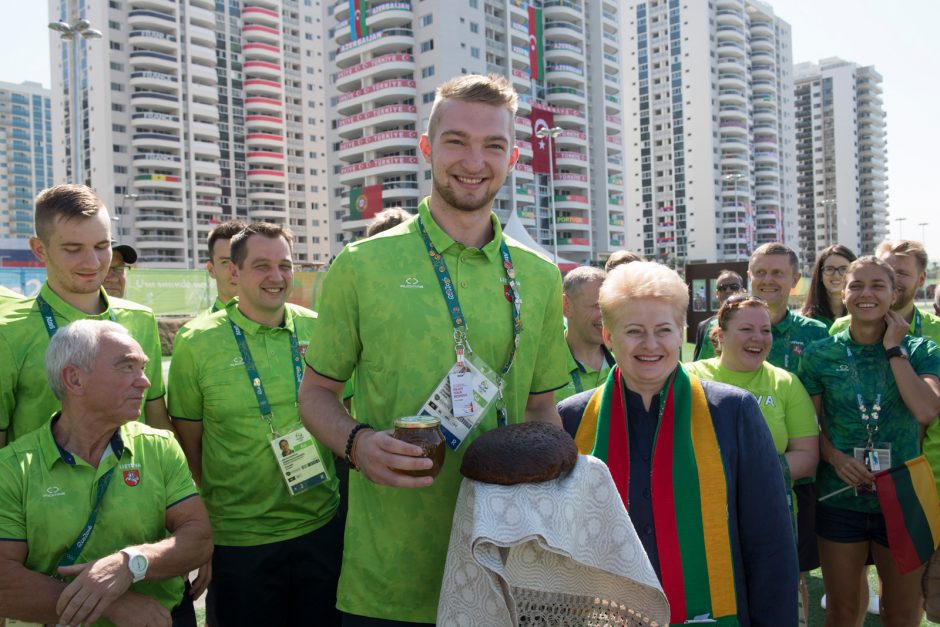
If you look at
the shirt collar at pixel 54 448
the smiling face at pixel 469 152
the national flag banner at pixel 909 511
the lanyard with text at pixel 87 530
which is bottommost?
the national flag banner at pixel 909 511

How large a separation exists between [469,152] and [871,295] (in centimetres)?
281

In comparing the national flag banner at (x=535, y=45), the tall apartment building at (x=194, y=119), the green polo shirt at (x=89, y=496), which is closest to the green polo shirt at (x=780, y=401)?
the green polo shirt at (x=89, y=496)

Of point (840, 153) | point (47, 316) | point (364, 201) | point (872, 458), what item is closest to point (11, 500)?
point (47, 316)

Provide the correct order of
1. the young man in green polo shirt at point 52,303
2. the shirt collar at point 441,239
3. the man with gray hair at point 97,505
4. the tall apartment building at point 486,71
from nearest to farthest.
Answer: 1. the shirt collar at point 441,239
2. the man with gray hair at point 97,505
3. the young man in green polo shirt at point 52,303
4. the tall apartment building at point 486,71

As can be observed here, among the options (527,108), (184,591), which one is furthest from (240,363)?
(527,108)

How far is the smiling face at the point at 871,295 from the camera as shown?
3787 millimetres

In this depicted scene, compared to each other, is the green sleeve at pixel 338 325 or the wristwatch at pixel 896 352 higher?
the green sleeve at pixel 338 325

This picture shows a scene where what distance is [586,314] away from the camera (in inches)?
162

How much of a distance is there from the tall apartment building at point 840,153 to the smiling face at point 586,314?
135m

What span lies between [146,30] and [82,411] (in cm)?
8538

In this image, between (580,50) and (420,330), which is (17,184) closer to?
(580,50)

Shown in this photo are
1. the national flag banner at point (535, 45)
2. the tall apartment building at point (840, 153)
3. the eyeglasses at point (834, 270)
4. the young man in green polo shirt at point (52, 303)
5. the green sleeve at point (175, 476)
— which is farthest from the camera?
the tall apartment building at point (840, 153)

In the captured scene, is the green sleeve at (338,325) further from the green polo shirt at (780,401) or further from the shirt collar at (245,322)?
the green polo shirt at (780,401)

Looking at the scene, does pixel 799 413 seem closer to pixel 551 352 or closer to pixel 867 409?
pixel 867 409
